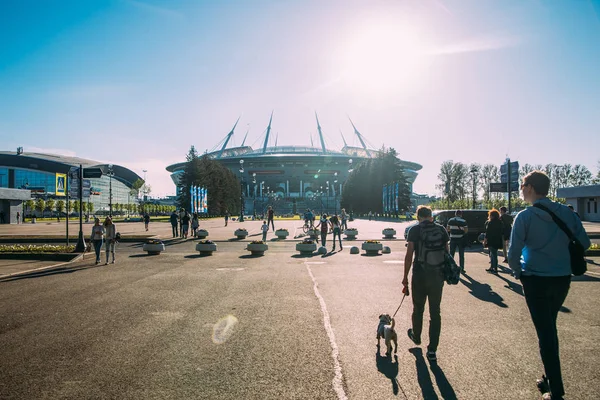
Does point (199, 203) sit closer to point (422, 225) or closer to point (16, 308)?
point (16, 308)

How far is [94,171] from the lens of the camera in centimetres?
1958

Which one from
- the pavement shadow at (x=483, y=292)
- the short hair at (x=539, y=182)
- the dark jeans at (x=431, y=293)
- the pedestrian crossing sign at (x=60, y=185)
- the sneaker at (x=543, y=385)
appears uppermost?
the pedestrian crossing sign at (x=60, y=185)

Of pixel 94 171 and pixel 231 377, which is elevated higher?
pixel 94 171

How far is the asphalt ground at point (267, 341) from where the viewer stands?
4137mm

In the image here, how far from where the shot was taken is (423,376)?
14.5ft

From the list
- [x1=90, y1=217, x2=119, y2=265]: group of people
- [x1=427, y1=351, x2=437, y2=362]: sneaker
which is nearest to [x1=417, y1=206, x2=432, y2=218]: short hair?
[x1=427, y1=351, x2=437, y2=362]: sneaker

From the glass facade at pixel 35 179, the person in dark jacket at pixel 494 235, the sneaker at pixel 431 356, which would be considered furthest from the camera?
the glass facade at pixel 35 179

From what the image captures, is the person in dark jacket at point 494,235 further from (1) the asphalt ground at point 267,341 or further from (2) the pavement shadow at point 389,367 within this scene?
(2) the pavement shadow at point 389,367

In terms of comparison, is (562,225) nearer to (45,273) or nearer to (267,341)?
(267,341)

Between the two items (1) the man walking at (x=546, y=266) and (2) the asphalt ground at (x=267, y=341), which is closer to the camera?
(1) the man walking at (x=546, y=266)

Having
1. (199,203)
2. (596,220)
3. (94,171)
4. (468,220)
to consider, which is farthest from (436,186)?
(94,171)

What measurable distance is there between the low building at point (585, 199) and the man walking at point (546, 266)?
199ft

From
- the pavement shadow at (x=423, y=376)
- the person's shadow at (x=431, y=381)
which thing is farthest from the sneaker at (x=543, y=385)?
the pavement shadow at (x=423, y=376)

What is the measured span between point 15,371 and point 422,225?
5.16m
